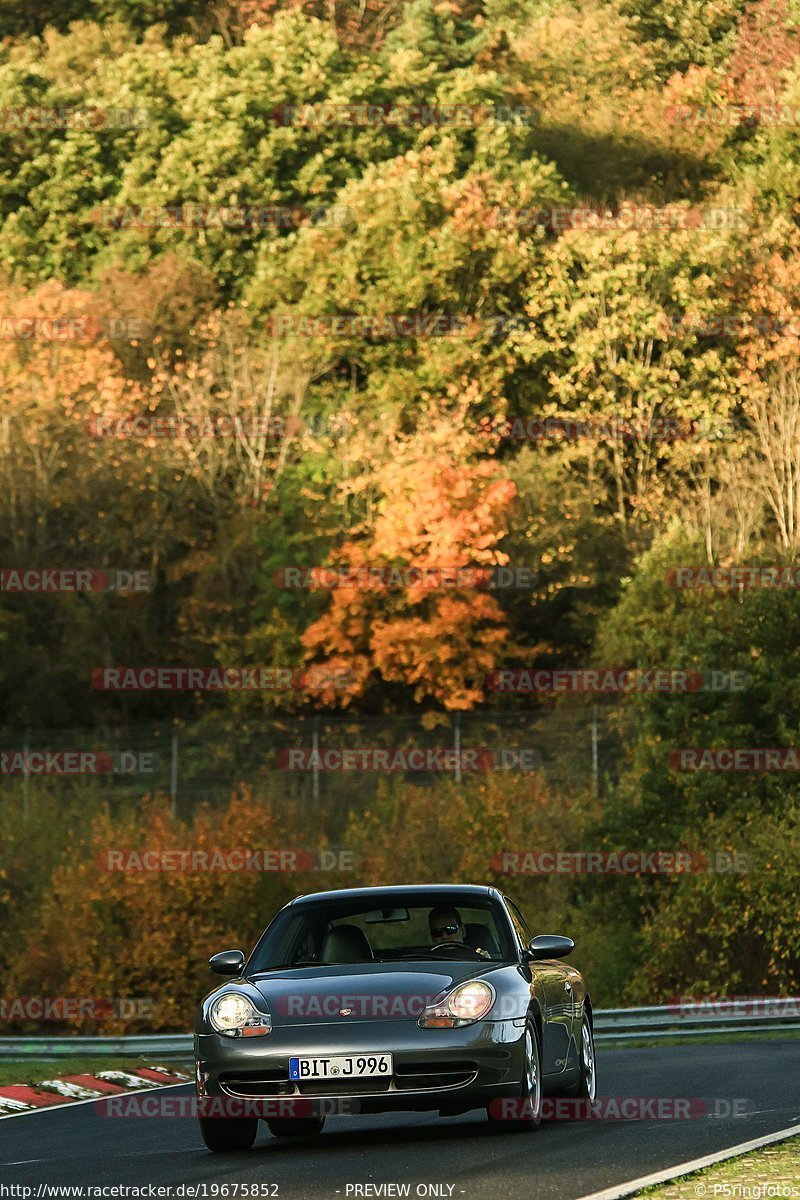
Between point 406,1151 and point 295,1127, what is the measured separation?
1620mm

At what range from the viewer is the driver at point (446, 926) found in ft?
42.3

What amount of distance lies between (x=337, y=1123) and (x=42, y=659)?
3826cm

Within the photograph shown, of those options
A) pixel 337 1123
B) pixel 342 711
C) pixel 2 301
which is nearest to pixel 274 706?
pixel 342 711

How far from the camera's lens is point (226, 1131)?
1194 centimetres

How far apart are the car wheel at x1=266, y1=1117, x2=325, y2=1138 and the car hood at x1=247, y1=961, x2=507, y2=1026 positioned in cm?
112

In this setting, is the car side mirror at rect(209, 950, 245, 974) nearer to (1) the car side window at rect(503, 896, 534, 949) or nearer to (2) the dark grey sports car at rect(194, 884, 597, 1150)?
(2) the dark grey sports car at rect(194, 884, 597, 1150)

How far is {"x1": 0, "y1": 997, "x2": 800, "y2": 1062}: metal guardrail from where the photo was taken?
70.1ft

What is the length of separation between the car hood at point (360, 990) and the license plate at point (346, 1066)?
22cm

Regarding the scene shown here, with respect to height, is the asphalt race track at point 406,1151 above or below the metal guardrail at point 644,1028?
above
